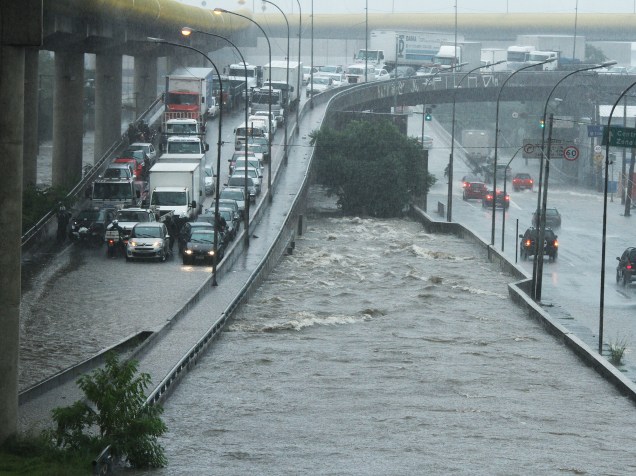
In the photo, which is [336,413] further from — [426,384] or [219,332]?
[219,332]

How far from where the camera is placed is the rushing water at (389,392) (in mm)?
29172

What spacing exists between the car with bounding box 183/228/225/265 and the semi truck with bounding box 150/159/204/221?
5.95 meters

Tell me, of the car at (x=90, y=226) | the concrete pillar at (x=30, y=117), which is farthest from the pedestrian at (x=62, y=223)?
the concrete pillar at (x=30, y=117)

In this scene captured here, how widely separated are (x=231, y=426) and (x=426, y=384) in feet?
25.7

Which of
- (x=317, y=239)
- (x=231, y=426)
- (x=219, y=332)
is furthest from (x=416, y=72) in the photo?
(x=231, y=426)

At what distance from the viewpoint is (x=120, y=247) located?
56156 millimetres

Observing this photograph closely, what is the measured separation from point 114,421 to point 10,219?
395 cm

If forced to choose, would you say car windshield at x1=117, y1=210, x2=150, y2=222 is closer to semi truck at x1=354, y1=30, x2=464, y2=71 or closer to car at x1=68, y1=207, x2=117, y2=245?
car at x1=68, y1=207, x2=117, y2=245

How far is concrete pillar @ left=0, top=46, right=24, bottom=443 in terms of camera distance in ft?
83.0

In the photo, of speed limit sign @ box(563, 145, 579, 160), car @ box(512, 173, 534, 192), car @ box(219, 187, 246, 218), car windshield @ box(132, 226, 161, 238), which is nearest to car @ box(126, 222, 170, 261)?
car windshield @ box(132, 226, 161, 238)

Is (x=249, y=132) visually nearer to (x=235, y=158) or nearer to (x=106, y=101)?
(x=235, y=158)

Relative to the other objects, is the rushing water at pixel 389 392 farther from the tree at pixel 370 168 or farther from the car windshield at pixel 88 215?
the tree at pixel 370 168

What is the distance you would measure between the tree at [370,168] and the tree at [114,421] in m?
59.2

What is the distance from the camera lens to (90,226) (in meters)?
58.2
